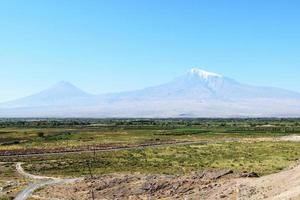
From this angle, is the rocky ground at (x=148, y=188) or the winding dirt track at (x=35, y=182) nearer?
the rocky ground at (x=148, y=188)

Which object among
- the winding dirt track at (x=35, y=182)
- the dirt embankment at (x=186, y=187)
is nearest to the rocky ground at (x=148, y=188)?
the dirt embankment at (x=186, y=187)

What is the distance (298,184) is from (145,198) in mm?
16008

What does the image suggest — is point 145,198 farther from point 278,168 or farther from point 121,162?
point 121,162

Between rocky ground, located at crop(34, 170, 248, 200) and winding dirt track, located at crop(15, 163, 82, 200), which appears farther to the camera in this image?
winding dirt track, located at crop(15, 163, 82, 200)

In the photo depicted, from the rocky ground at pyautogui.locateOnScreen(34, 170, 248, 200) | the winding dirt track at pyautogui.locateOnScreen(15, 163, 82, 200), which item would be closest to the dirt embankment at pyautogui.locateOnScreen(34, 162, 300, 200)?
the rocky ground at pyautogui.locateOnScreen(34, 170, 248, 200)

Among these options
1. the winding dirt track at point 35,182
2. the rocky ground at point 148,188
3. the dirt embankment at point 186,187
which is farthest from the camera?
the winding dirt track at point 35,182

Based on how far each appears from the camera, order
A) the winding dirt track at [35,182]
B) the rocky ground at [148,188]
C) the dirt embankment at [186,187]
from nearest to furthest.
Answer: the dirt embankment at [186,187] → the rocky ground at [148,188] → the winding dirt track at [35,182]

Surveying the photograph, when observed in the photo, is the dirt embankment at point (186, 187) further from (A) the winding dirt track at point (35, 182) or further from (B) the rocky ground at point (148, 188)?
(A) the winding dirt track at point (35, 182)

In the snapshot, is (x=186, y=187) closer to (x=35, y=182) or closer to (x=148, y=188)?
(x=148, y=188)

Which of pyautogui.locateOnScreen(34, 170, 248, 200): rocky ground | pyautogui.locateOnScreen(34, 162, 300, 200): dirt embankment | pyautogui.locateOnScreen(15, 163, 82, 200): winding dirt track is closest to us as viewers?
pyautogui.locateOnScreen(34, 162, 300, 200): dirt embankment

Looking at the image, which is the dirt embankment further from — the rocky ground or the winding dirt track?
the winding dirt track

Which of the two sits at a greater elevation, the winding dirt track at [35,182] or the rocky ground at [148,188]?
the rocky ground at [148,188]

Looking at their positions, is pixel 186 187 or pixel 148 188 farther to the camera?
pixel 148 188

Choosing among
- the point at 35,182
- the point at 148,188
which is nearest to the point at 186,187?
the point at 148,188
